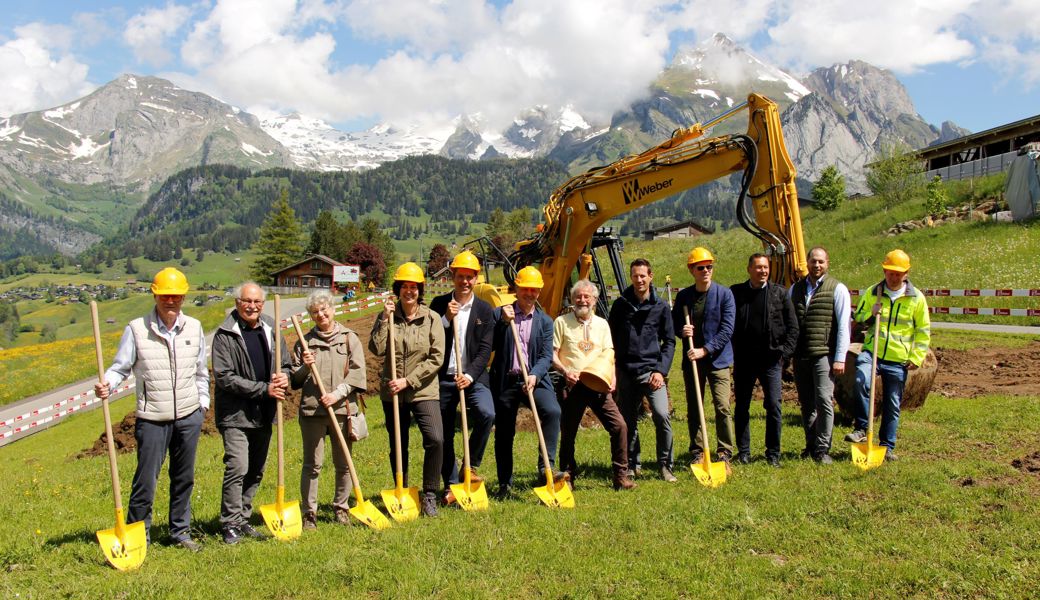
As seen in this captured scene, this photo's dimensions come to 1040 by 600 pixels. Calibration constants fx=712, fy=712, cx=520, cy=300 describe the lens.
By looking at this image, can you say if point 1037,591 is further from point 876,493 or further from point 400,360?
point 400,360

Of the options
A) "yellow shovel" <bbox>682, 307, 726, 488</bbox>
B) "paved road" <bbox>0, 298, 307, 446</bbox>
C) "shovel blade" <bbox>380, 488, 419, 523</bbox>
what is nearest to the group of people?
"shovel blade" <bbox>380, 488, 419, 523</bbox>

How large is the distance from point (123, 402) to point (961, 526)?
23.9m

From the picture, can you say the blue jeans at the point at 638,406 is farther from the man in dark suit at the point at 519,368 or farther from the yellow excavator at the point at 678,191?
the yellow excavator at the point at 678,191

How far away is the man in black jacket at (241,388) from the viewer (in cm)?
629

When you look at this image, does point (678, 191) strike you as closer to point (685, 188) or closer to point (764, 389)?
point (685, 188)

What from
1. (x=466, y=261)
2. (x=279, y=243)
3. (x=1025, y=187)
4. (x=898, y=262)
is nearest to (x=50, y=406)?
(x=466, y=261)

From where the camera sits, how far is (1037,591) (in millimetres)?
4738

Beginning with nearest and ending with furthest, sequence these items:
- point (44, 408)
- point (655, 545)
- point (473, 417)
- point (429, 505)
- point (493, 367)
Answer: point (655, 545), point (429, 505), point (473, 417), point (493, 367), point (44, 408)

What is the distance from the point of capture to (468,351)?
7.19 metres

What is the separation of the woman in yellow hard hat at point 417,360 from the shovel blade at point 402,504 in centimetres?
11

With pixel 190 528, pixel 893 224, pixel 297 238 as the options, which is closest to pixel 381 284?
pixel 297 238

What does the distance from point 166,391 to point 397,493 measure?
2293 millimetres

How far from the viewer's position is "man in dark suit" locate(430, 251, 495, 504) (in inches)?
280

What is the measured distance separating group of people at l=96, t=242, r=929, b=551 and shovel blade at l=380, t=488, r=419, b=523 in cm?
16
